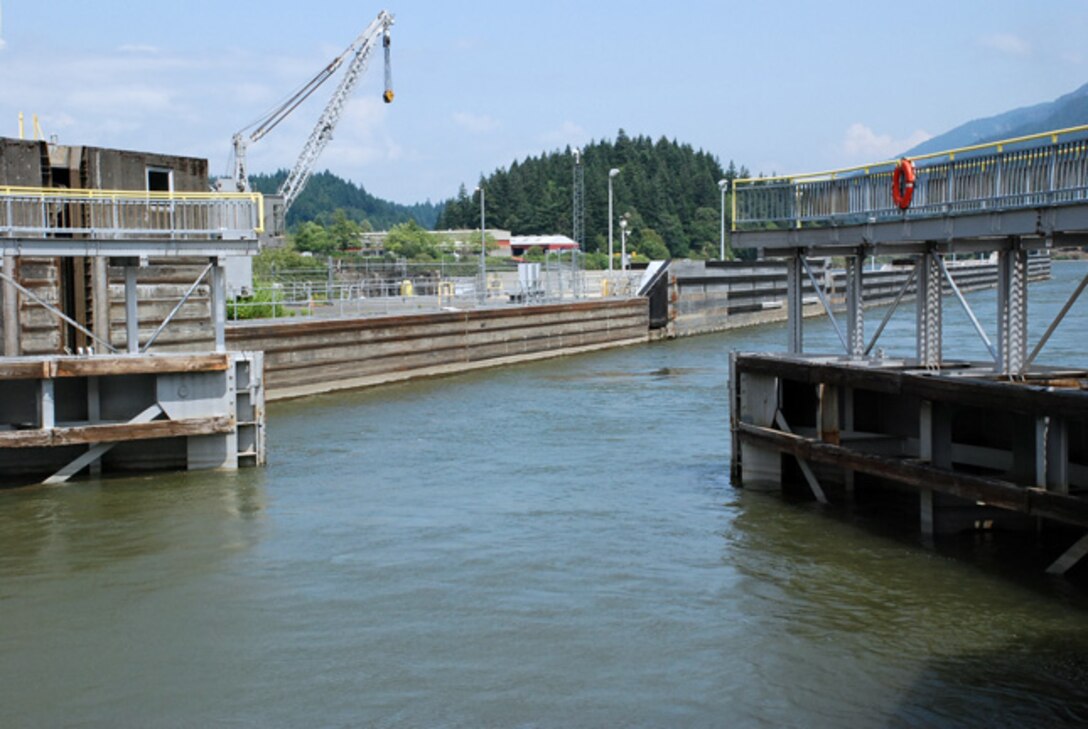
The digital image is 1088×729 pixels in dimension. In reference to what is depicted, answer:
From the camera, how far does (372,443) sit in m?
27.6

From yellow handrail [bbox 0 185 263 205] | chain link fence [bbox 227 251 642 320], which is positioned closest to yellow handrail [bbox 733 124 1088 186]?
yellow handrail [bbox 0 185 263 205]

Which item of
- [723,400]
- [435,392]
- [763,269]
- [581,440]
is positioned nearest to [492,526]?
[581,440]

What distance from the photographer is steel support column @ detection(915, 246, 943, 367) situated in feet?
65.5

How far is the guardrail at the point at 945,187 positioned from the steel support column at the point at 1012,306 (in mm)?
808

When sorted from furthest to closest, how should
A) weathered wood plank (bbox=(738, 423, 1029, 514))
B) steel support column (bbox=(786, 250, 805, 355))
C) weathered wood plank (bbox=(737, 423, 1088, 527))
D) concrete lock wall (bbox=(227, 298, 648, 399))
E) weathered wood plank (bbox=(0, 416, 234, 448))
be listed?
1. concrete lock wall (bbox=(227, 298, 648, 399))
2. steel support column (bbox=(786, 250, 805, 355))
3. weathered wood plank (bbox=(0, 416, 234, 448))
4. weathered wood plank (bbox=(738, 423, 1029, 514))
5. weathered wood plank (bbox=(737, 423, 1088, 527))

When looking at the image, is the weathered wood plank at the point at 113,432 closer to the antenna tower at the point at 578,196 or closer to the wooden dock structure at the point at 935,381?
the wooden dock structure at the point at 935,381

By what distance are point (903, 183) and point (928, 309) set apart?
214 centimetres

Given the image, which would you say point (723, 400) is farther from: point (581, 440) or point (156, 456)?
point (156, 456)

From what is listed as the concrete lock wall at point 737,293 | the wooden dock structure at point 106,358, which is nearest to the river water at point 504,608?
the wooden dock structure at point 106,358

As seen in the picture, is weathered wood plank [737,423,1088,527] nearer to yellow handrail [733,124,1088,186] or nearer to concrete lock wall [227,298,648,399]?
yellow handrail [733,124,1088,186]

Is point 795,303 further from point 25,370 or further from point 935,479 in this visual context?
point 25,370

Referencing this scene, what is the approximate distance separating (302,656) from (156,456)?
11.0m

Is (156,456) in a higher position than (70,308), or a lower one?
lower

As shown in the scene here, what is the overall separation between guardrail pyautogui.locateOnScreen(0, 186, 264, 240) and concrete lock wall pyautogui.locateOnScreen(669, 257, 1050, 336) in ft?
124
